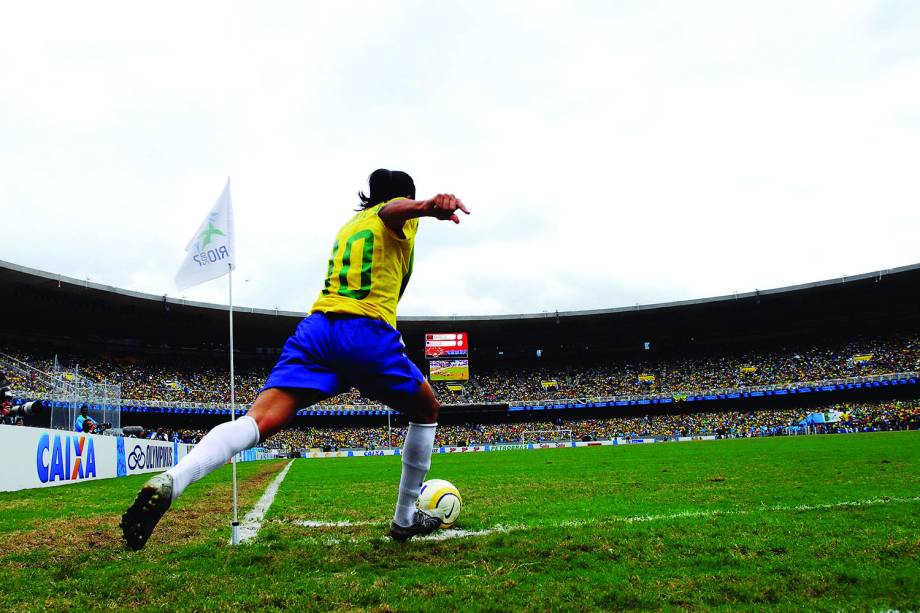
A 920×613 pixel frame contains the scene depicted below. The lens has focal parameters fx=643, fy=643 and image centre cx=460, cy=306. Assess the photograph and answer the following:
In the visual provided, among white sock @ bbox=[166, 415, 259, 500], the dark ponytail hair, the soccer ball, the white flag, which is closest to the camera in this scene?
white sock @ bbox=[166, 415, 259, 500]

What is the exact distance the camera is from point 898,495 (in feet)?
20.7

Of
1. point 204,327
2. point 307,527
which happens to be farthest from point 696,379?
point 307,527

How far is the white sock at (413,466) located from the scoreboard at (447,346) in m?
46.1

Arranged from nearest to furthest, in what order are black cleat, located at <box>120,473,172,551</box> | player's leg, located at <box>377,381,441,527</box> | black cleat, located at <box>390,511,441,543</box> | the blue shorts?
black cleat, located at <box>120,473,172,551</box>
the blue shorts
player's leg, located at <box>377,381,441,527</box>
black cleat, located at <box>390,511,441,543</box>

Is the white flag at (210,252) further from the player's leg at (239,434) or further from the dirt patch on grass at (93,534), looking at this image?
the player's leg at (239,434)

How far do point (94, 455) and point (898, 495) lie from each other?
15.9m

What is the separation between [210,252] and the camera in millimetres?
5723

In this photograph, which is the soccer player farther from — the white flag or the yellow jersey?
the white flag

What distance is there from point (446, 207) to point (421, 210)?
0.70ft

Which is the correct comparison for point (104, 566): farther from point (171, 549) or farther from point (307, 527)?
point (307, 527)

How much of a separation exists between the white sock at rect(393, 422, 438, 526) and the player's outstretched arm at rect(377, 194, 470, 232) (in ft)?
4.65

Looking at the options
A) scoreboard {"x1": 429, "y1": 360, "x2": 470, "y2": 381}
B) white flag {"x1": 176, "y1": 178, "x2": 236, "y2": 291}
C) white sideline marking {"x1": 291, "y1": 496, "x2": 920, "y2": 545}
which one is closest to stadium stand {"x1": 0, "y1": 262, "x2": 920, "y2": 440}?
scoreboard {"x1": 429, "y1": 360, "x2": 470, "y2": 381}

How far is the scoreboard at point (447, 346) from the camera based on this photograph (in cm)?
5084

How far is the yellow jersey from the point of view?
3.92m
